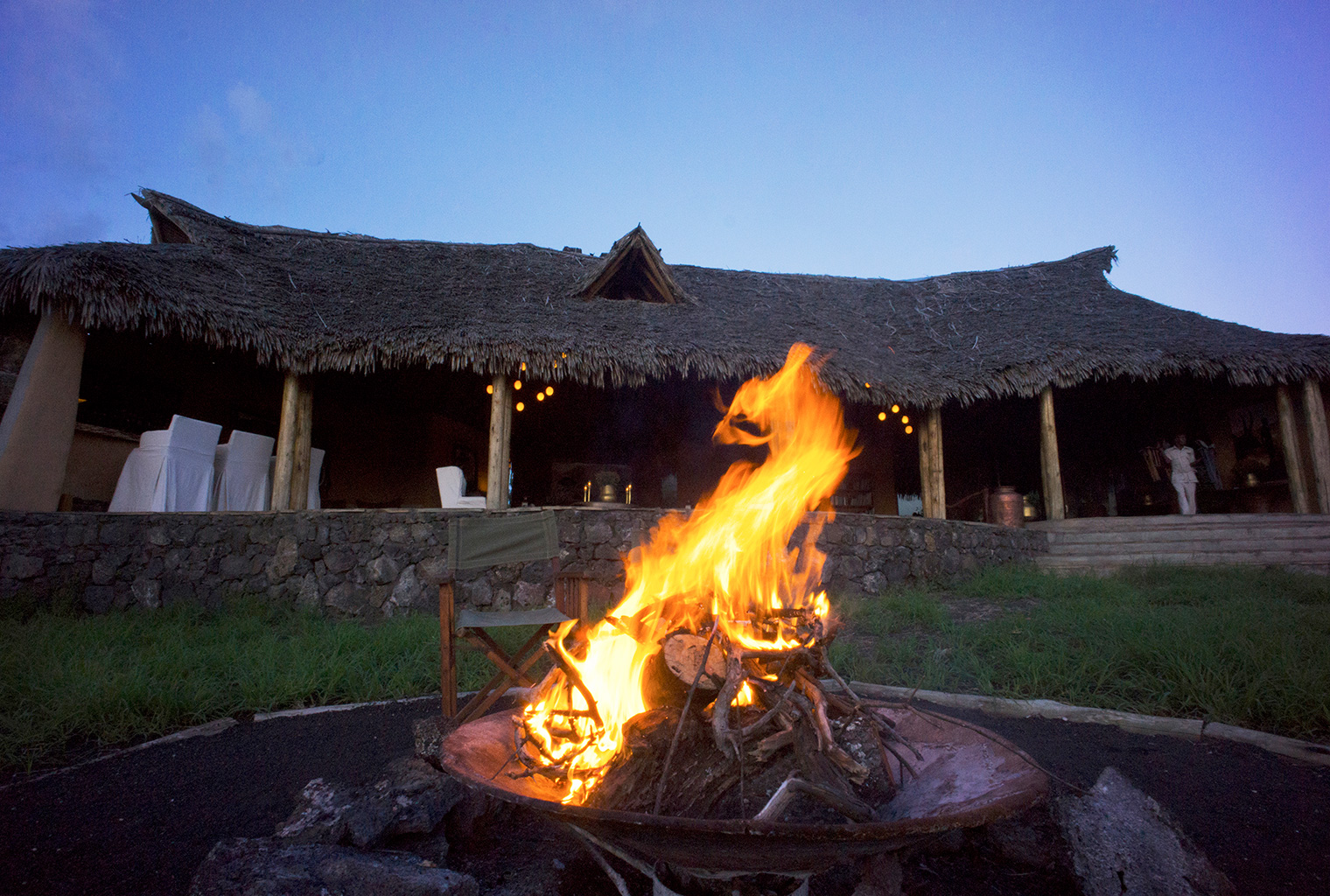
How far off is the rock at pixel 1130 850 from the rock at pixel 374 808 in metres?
2.36

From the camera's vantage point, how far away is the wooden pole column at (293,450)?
25.4 ft

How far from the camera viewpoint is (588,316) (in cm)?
909

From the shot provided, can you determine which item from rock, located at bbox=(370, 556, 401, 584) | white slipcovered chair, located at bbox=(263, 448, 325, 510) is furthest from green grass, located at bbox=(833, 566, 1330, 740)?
white slipcovered chair, located at bbox=(263, 448, 325, 510)

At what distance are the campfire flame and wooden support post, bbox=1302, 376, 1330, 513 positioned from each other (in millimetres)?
10126

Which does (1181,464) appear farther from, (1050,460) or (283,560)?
(283,560)

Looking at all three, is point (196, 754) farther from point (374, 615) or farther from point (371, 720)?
point (374, 615)

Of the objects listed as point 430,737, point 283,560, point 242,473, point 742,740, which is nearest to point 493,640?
point 430,737

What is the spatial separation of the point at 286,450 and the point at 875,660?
706 cm

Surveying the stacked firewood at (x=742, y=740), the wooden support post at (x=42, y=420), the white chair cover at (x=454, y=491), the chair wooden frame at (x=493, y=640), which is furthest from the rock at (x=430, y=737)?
the wooden support post at (x=42, y=420)

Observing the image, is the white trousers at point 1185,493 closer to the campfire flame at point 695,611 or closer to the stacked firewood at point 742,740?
the campfire flame at point 695,611

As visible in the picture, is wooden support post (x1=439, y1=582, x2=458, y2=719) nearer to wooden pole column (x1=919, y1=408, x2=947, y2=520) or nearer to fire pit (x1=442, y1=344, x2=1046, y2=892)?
fire pit (x1=442, y1=344, x2=1046, y2=892)

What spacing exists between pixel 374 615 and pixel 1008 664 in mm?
6366

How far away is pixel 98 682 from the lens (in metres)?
3.93

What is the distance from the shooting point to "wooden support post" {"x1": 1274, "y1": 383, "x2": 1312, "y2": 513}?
9.51 meters
